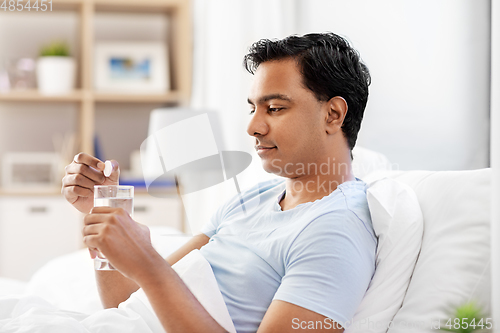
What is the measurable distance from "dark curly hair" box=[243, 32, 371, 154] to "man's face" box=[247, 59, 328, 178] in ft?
0.06

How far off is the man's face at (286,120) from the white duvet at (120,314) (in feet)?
0.83

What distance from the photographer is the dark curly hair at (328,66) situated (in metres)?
0.99

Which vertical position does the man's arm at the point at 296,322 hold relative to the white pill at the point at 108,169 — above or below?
below

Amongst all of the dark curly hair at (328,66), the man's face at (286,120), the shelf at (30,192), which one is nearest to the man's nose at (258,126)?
the man's face at (286,120)

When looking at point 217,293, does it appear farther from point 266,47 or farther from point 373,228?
point 266,47

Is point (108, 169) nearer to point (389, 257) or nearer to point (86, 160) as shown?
point (86, 160)

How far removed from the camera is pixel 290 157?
999mm

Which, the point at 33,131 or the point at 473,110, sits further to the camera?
the point at 33,131

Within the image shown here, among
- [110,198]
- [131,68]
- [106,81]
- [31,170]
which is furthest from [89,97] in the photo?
[110,198]

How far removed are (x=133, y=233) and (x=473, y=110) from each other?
704 mm

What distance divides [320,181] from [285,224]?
122 millimetres

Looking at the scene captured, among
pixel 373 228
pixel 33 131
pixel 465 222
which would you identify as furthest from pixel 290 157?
pixel 33 131

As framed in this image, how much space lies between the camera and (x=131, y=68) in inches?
118

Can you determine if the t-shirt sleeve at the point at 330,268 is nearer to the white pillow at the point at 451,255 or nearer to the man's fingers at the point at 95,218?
the white pillow at the point at 451,255
